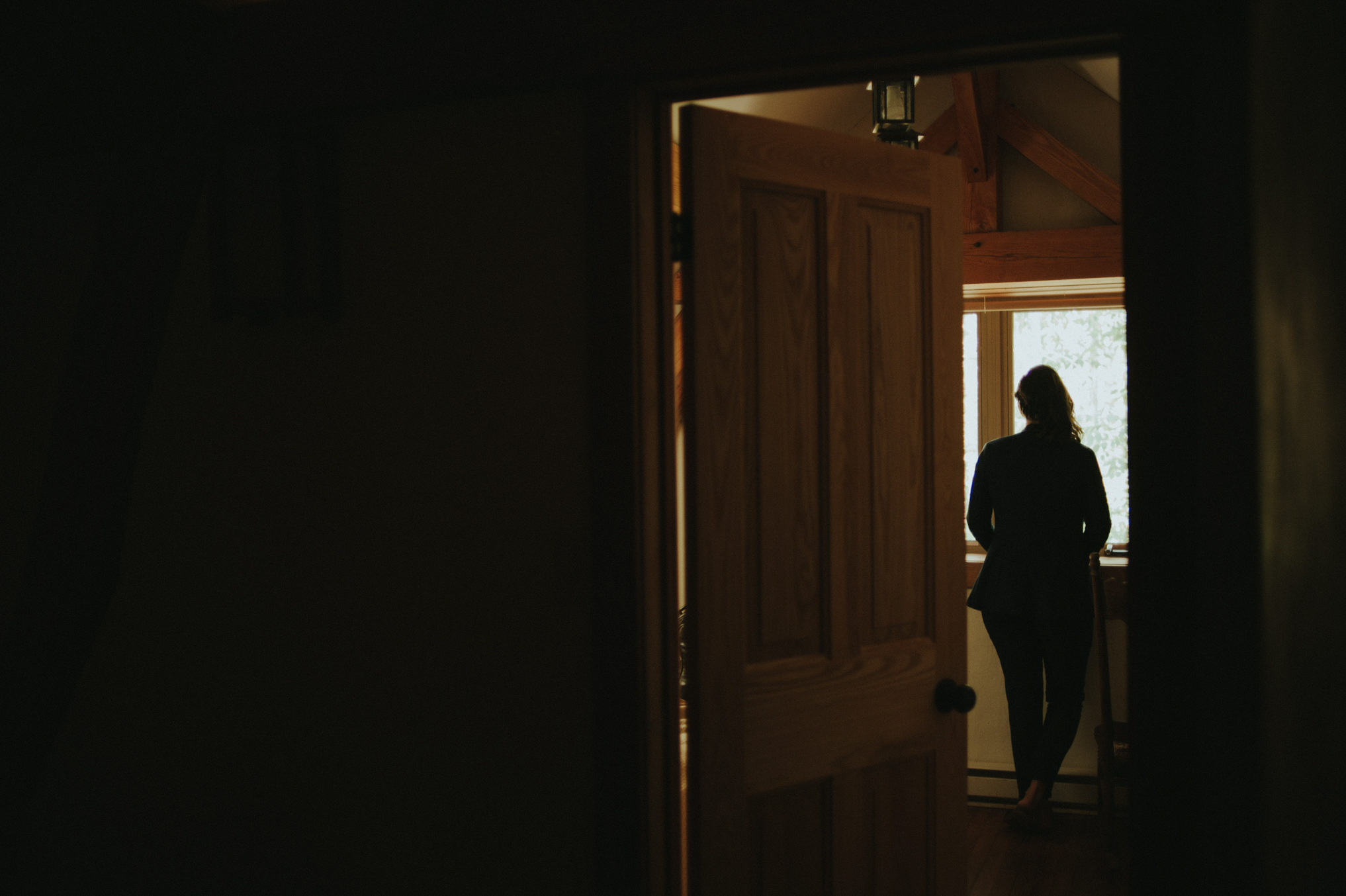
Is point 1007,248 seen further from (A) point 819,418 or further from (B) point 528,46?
(B) point 528,46

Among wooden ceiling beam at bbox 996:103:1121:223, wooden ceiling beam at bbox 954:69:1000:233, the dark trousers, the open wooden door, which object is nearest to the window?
wooden ceiling beam at bbox 954:69:1000:233

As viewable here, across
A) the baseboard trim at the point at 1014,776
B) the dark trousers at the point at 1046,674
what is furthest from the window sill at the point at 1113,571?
the baseboard trim at the point at 1014,776

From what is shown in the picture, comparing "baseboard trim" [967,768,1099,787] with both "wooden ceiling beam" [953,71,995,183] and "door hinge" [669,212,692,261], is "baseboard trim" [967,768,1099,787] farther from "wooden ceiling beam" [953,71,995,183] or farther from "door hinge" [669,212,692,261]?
"door hinge" [669,212,692,261]

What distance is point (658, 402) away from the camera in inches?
67.7

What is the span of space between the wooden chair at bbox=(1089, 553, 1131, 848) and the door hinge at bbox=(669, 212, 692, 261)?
7.49 feet

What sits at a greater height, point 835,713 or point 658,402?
point 658,402

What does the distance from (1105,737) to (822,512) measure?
2061mm

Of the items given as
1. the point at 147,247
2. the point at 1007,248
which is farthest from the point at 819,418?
the point at 1007,248

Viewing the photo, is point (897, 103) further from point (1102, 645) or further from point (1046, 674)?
point (1046, 674)

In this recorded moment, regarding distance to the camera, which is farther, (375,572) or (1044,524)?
(1044,524)

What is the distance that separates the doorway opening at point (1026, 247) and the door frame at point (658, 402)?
92.1 inches

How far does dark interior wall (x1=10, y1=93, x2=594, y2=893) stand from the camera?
1735 mm

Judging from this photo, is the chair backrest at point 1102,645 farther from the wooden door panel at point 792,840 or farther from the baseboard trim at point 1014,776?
the wooden door panel at point 792,840

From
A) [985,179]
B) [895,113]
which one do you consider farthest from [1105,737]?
[985,179]
